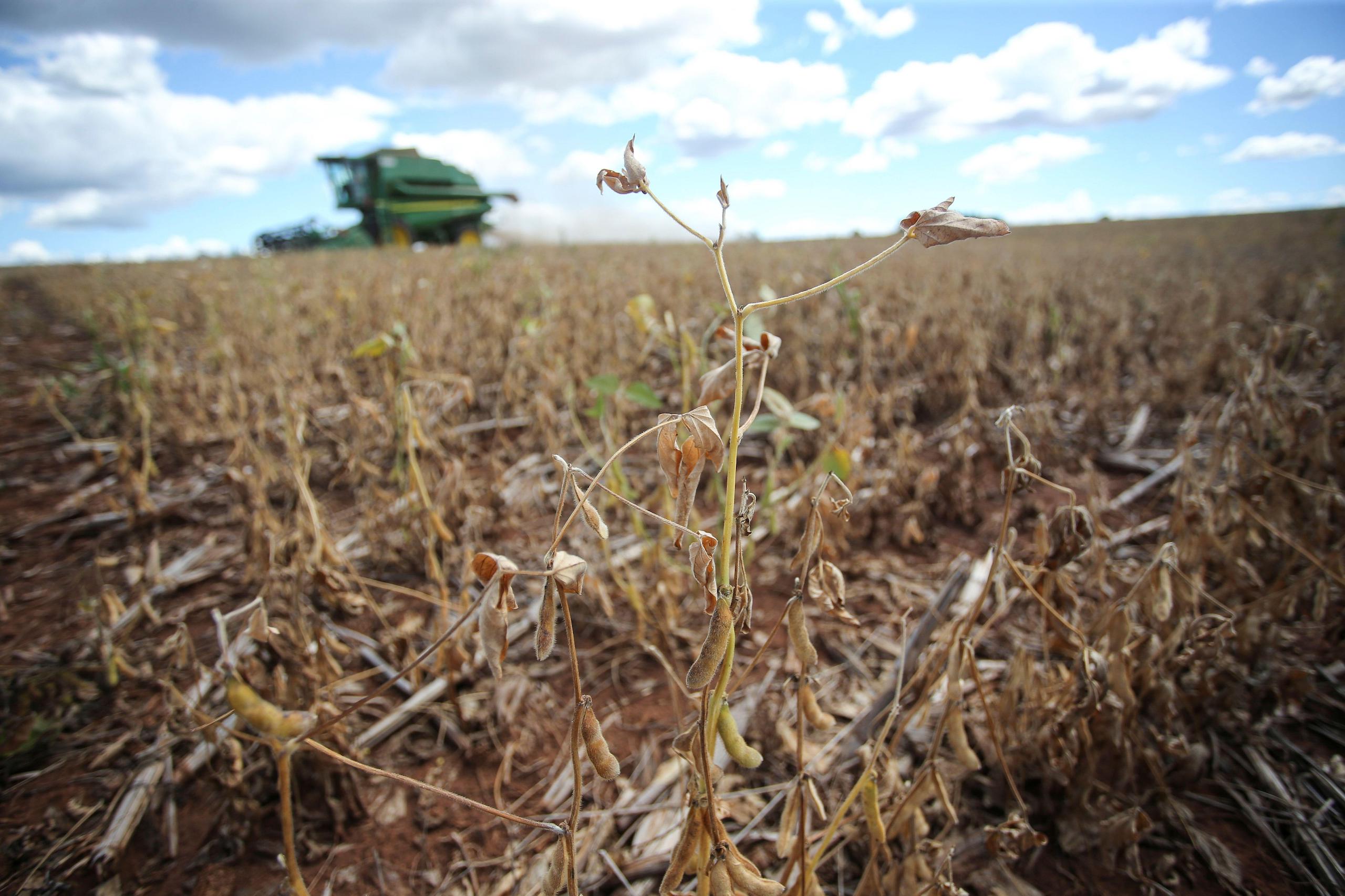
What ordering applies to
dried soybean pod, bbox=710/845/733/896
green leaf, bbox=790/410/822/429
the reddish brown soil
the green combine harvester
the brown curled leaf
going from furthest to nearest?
1. the green combine harvester
2. green leaf, bbox=790/410/822/429
3. the reddish brown soil
4. dried soybean pod, bbox=710/845/733/896
5. the brown curled leaf

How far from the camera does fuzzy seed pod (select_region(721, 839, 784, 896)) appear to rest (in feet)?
2.45

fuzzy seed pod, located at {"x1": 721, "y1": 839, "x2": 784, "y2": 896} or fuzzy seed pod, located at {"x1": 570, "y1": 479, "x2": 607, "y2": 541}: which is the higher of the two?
fuzzy seed pod, located at {"x1": 570, "y1": 479, "x2": 607, "y2": 541}

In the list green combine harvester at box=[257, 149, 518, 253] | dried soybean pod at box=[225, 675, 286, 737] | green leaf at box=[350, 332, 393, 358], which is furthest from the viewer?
green combine harvester at box=[257, 149, 518, 253]

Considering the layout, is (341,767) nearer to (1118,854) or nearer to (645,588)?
(645,588)

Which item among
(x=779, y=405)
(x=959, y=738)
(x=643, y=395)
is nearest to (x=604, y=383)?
(x=643, y=395)

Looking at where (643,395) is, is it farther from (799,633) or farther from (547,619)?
(547,619)

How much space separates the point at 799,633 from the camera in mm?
805

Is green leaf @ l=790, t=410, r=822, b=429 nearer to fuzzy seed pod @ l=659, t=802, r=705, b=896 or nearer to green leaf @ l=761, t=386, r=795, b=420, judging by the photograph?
green leaf @ l=761, t=386, r=795, b=420

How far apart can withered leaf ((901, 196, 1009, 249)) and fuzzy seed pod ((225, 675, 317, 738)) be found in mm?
718

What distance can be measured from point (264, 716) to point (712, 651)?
1.34 ft

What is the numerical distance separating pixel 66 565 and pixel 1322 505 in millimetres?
3773

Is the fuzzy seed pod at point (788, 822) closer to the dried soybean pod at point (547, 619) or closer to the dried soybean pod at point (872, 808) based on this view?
the dried soybean pod at point (872, 808)

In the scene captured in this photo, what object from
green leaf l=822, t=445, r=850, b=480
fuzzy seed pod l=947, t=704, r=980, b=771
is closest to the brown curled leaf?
fuzzy seed pod l=947, t=704, r=980, b=771

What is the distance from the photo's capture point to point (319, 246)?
16672mm
